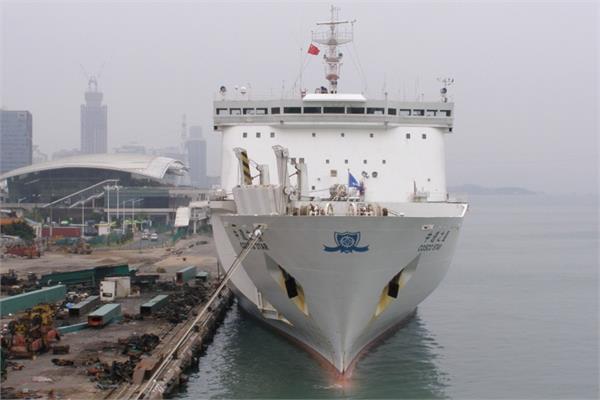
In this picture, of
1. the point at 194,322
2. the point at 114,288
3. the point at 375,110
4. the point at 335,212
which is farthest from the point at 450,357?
the point at 114,288

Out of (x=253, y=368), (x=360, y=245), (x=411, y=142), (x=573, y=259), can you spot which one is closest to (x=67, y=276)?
(x=253, y=368)

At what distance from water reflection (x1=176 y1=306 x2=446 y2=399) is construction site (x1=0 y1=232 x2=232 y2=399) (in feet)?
2.56

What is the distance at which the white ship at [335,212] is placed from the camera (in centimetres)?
1642

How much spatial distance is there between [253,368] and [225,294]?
418 inches

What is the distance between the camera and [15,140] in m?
186

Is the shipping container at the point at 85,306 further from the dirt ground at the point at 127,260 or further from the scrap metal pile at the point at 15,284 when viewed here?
the dirt ground at the point at 127,260

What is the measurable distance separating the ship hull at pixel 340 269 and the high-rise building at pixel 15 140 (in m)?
182

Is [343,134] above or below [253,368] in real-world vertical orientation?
above

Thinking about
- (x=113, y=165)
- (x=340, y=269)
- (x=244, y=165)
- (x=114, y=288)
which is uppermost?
(x=113, y=165)

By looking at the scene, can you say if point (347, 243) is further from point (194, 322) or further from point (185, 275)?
point (185, 275)

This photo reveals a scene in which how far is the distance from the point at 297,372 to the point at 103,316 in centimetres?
702

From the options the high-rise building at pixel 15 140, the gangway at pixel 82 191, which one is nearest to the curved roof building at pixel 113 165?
the gangway at pixel 82 191

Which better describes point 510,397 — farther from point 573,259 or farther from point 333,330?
point 573,259

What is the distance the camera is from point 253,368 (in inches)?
773
